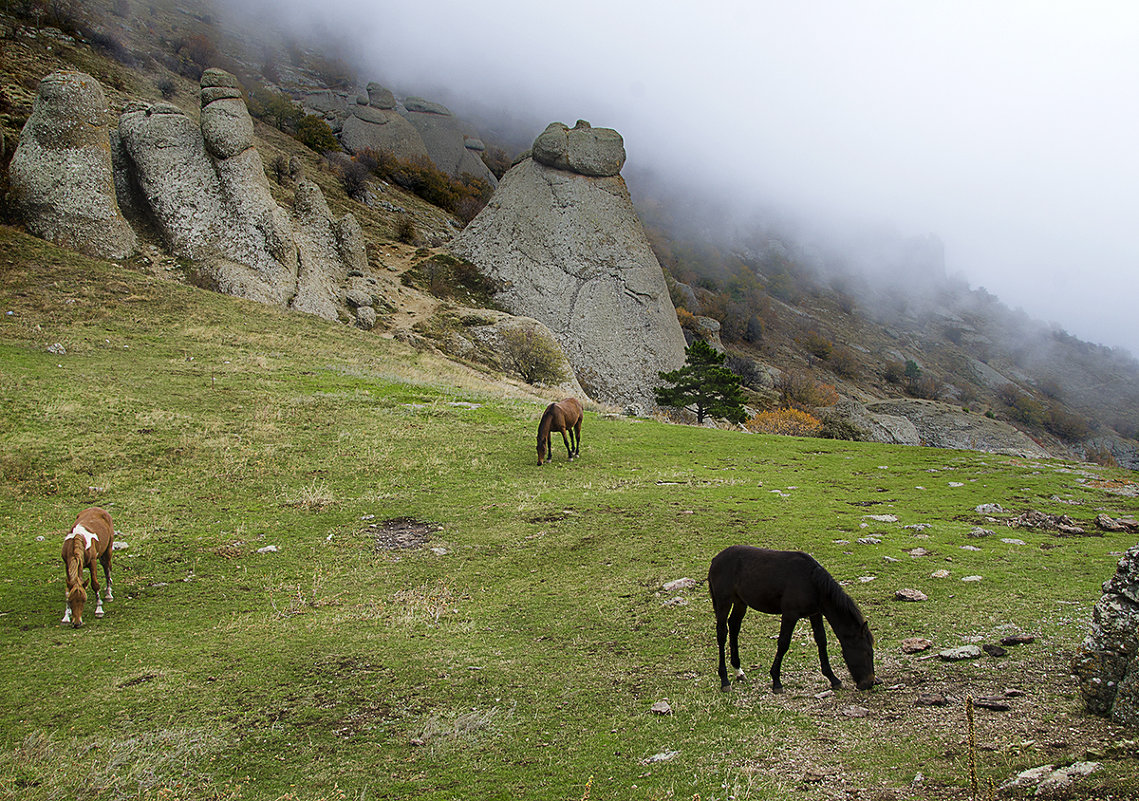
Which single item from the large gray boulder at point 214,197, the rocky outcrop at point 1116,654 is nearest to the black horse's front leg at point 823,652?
the rocky outcrop at point 1116,654

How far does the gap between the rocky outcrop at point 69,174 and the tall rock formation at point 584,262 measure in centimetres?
3024

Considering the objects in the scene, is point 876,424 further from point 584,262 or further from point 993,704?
point 993,704

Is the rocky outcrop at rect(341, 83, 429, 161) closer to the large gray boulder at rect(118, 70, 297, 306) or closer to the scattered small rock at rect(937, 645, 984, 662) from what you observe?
the large gray boulder at rect(118, 70, 297, 306)

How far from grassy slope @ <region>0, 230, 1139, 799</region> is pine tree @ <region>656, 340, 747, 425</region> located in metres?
17.4

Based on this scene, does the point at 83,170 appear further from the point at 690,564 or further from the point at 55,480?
the point at 690,564

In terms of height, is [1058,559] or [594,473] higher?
[1058,559]

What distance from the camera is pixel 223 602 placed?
37.7 ft

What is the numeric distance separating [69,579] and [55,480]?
844cm

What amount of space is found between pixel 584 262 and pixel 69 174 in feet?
127

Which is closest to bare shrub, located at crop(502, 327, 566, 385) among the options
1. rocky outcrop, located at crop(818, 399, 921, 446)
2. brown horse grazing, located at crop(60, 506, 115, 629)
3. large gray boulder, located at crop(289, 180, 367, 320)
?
large gray boulder, located at crop(289, 180, 367, 320)

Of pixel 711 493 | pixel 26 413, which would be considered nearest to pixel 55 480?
pixel 26 413

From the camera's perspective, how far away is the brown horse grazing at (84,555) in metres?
10.2

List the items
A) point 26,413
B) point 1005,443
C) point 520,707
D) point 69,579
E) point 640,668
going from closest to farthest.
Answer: point 520,707 → point 640,668 → point 69,579 → point 26,413 → point 1005,443

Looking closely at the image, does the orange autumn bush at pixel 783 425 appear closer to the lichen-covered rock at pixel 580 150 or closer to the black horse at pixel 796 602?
the lichen-covered rock at pixel 580 150
